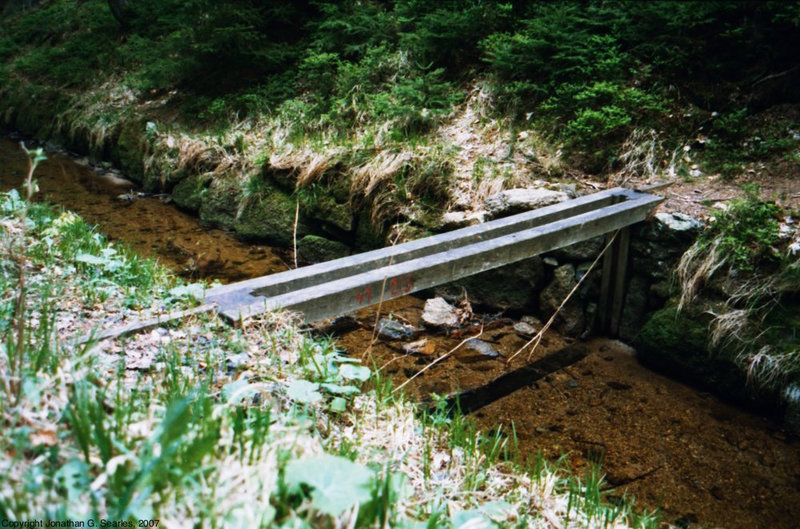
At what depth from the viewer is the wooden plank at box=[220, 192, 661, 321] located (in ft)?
9.19

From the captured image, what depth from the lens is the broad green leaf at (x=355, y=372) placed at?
2256mm

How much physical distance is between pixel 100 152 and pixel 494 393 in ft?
31.9

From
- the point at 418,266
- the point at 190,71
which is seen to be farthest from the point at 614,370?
the point at 190,71

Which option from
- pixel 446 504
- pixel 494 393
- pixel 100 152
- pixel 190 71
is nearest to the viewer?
pixel 446 504

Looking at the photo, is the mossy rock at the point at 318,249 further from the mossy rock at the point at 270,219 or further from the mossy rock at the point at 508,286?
the mossy rock at the point at 508,286

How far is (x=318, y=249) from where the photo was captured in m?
6.44

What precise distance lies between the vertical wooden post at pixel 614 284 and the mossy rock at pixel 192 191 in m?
5.64

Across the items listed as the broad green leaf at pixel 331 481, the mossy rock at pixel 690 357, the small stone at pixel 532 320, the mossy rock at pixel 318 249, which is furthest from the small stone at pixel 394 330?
the broad green leaf at pixel 331 481

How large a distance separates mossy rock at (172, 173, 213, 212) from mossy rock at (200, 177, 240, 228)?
0.13 meters

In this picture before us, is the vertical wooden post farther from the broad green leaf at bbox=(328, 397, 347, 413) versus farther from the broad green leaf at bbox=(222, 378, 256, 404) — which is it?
the broad green leaf at bbox=(222, 378, 256, 404)

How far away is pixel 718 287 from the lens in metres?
4.14

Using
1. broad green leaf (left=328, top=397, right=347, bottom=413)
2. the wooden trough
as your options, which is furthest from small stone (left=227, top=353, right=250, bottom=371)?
broad green leaf (left=328, top=397, right=347, bottom=413)

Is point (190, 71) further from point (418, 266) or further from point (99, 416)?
point (99, 416)

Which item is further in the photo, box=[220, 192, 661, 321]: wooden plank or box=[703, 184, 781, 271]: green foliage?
box=[703, 184, 781, 271]: green foliage
